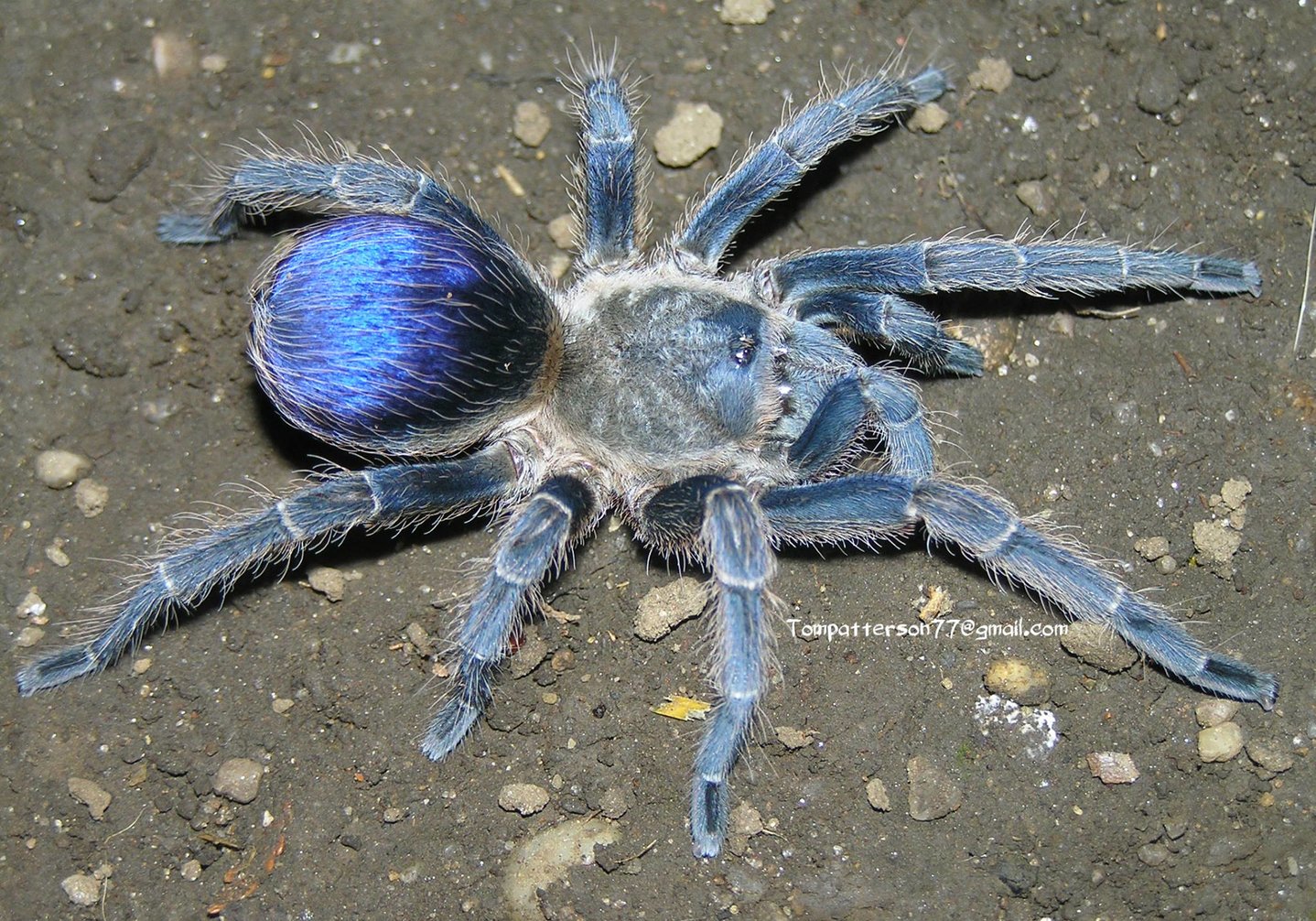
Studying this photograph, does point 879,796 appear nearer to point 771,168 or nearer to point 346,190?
point 771,168

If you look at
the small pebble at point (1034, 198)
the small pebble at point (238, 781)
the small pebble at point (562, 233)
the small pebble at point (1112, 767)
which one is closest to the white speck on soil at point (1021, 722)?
the small pebble at point (1112, 767)

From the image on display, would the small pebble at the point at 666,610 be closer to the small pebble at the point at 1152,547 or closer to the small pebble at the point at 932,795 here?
the small pebble at the point at 932,795

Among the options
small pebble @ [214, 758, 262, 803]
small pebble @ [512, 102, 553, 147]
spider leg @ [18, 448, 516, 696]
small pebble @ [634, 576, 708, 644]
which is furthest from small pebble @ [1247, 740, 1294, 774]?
small pebble @ [512, 102, 553, 147]

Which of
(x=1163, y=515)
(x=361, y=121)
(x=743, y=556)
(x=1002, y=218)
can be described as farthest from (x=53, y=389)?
(x=1163, y=515)

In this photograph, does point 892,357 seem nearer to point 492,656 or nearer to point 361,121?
point 492,656

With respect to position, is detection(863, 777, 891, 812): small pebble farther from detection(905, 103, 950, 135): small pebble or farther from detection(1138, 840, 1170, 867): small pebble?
detection(905, 103, 950, 135): small pebble

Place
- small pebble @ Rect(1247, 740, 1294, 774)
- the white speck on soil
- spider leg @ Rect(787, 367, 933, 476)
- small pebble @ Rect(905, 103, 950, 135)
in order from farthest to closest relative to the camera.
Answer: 1. small pebble @ Rect(905, 103, 950, 135)
2. the white speck on soil
3. small pebble @ Rect(1247, 740, 1294, 774)
4. spider leg @ Rect(787, 367, 933, 476)

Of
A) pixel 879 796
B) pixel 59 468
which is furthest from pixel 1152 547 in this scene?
pixel 59 468
